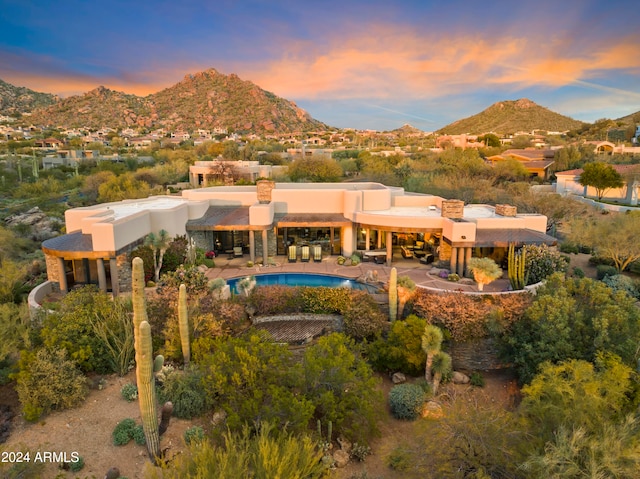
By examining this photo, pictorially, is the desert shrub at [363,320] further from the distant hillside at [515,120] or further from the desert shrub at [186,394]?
the distant hillside at [515,120]

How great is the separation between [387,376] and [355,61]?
4294 centimetres

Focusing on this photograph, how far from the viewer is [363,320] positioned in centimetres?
1600

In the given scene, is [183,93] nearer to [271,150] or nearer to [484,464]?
[271,150]

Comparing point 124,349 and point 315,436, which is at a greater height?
point 124,349

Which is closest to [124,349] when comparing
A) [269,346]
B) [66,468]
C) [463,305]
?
[66,468]

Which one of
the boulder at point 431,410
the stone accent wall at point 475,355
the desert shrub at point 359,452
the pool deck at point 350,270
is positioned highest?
the pool deck at point 350,270

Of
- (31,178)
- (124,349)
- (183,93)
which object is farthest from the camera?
(183,93)

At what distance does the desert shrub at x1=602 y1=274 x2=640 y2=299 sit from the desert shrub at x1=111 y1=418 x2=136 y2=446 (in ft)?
71.3

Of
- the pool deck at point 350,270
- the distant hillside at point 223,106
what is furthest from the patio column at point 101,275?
the distant hillside at point 223,106

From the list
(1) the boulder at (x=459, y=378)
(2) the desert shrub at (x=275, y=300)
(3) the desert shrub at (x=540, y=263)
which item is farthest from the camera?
(3) the desert shrub at (x=540, y=263)

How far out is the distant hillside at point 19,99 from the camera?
15215 cm

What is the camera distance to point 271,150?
7644cm

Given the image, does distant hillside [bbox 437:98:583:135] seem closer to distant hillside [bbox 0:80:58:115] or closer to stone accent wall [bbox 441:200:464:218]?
stone accent wall [bbox 441:200:464:218]

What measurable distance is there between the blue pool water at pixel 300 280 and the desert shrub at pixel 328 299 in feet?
6.70
